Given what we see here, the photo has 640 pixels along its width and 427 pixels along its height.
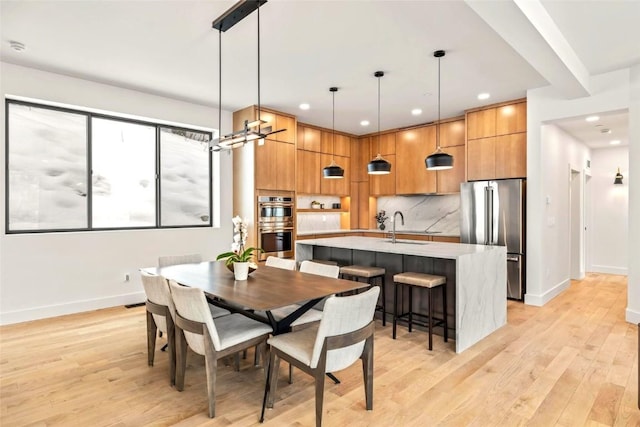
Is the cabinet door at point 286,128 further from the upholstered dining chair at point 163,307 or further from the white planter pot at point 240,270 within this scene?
the upholstered dining chair at point 163,307

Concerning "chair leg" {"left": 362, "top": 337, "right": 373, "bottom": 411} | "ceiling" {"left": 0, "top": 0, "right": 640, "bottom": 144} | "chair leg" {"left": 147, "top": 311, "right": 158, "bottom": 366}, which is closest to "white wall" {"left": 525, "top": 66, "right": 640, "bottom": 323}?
"ceiling" {"left": 0, "top": 0, "right": 640, "bottom": 144}

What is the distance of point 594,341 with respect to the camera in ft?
11.7

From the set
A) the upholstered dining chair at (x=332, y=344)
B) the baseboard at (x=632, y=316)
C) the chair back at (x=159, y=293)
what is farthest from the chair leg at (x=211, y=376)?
the baseboard at (x=632, y=316)

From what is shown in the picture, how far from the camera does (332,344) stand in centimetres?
204

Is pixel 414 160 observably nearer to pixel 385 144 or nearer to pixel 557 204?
pixel 385 144

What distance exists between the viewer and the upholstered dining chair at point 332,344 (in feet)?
6.61

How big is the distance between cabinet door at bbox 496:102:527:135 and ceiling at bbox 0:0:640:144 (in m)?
0.32

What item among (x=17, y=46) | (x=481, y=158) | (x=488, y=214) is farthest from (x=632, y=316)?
(x=17, y=46)

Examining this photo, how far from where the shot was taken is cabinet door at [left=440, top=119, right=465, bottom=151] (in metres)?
6.02

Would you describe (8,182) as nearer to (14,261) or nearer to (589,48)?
(14,261)

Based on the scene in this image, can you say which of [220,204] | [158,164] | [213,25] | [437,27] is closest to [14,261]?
[158,164]

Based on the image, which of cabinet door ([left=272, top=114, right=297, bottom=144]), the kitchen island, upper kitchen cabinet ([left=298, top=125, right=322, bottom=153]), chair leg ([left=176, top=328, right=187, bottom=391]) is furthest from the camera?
upper kitchen cabinet ([left=298, top=125, right=322, bottom=153])

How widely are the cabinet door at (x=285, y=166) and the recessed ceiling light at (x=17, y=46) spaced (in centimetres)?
320

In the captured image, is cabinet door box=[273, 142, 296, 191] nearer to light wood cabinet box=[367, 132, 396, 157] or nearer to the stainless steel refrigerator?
light wood cabinet box=[367, 132, 396, 157]
